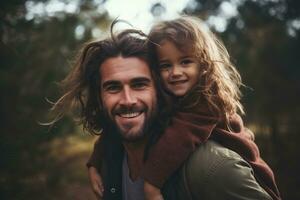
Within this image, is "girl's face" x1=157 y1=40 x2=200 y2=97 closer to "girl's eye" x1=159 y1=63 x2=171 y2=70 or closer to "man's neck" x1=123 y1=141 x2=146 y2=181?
"girl's eye" x1=159 y1=63 x2=171 y2=70

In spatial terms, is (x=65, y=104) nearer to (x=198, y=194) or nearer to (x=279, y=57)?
(x=198, y=194)

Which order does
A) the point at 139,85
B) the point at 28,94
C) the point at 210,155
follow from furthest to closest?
1. the point at 28,94
2. the point at 139,85
3. the point at 210,155

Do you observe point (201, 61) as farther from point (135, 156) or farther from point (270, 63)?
point (270, 63)

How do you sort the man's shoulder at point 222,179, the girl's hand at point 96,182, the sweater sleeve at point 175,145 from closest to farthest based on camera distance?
the man's shoulder at point 222,179 → the sweater sleeve at point 175,145 → the girl's hand at point 96,182

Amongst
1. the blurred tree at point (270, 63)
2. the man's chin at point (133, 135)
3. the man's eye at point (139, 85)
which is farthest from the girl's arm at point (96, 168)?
the blurred tree at point (270, 63)

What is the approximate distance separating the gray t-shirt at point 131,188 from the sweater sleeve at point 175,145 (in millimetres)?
178

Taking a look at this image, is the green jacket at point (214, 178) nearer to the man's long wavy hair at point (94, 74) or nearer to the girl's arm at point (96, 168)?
the man's long wavy hair at point (94, 74)

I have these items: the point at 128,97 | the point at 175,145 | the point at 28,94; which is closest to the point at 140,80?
the point at 128,97

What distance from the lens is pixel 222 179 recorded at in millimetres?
1962

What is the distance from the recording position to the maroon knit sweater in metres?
2.20

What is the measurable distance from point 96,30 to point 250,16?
163 inches

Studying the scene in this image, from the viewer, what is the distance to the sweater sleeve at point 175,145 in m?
2.18

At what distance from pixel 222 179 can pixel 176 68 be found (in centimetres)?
100

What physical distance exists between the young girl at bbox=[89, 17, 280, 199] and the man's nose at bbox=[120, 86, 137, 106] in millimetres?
261
